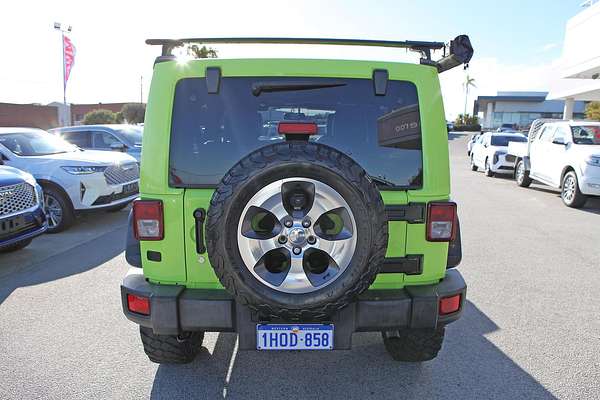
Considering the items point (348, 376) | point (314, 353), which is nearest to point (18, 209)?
point (314, 353)

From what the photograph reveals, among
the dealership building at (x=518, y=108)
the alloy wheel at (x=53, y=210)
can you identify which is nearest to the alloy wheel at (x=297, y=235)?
the alloy wheel at (x=53, y=210)

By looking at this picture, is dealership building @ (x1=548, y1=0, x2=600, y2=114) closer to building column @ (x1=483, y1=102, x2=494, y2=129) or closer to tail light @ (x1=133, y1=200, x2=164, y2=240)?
tail light @ (x1=133, y1=200, x2=164, y2=240)

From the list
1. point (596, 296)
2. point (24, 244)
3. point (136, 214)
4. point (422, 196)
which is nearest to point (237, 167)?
point (136, 214)

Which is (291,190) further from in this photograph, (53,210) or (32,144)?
(32,144)

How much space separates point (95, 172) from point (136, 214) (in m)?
5.57

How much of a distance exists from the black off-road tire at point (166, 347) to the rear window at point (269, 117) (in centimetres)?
110

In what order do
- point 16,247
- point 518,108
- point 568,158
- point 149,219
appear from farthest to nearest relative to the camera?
point 518,108 < point 568,158 < point 16,247 < point 149,219

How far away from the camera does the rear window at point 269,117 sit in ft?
8.24

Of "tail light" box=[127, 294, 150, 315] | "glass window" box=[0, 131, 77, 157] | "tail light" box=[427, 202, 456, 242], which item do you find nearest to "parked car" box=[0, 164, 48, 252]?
"glass window" box=[0, 131, 77, 157]

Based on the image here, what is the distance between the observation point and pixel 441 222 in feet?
8.33

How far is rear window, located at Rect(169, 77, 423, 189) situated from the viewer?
8.24 feet

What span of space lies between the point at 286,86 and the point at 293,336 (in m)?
1.43

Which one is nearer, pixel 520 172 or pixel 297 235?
pixel 297 235

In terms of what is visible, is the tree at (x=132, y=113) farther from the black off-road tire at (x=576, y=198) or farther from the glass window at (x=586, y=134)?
the black off-road tire at (x=576, y=198)
